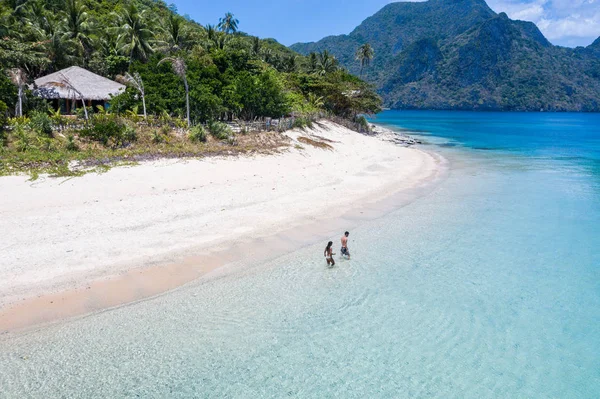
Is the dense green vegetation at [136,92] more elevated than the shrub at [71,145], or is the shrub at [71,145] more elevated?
the dense green vegetation at [136,92]

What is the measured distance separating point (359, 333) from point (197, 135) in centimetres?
2049

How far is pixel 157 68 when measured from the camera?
3228 cm

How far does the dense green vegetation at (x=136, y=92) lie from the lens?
883 inches

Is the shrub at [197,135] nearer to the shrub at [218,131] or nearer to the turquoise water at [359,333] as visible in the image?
the shrub at [218,131]

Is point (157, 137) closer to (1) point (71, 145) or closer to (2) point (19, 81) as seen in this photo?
(1) point (71, 145)

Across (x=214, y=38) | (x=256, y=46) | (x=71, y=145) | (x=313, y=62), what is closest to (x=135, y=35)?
(x=214, y=38)

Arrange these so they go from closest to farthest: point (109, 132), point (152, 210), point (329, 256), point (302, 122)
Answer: point (329, 256) < point (152, 210) < point (109, 132) < point (302, 122)

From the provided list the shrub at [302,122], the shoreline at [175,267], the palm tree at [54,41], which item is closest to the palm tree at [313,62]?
the shrub at [302,122]

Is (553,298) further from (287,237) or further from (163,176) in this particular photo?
(163,176)

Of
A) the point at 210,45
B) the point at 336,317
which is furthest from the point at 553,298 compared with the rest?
the point at 210,45

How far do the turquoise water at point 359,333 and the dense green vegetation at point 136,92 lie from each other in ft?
43.9

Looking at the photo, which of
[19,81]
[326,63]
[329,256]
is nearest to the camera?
[329,256]

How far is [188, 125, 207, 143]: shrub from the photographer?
26031 millimetres

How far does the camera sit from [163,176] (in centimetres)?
1984
